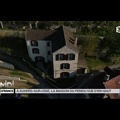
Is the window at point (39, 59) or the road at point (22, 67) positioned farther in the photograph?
the window at point (39, 59)

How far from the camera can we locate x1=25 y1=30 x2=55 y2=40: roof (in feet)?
23.7

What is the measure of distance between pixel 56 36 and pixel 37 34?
1.85 feet

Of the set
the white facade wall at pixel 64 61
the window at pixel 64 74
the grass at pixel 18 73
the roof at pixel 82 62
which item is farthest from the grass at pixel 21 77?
the roof at pixel 82 62

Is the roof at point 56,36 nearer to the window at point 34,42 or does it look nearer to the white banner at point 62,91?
the window at point 34,42

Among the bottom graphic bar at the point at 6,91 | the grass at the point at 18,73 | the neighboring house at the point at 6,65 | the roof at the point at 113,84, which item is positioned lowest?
the bottom graphic bar at the point at 6,91

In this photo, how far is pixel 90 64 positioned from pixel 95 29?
1107 millimetres

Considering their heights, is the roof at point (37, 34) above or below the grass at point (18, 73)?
above

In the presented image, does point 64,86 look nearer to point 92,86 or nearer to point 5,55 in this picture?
point 92,86

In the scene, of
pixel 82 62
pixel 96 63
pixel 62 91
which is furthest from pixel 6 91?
pixel 96 63

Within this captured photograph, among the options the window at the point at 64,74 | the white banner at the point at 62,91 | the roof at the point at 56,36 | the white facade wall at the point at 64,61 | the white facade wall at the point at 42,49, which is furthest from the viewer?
the window at the point at 64,74

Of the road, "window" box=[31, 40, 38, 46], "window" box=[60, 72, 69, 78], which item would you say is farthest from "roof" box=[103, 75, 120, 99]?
"window" box=[31, 40, 38, 46]

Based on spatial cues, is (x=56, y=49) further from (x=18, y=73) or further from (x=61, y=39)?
Result: (x=18, y=73)

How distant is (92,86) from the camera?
7.21m

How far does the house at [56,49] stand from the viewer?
724 cm
